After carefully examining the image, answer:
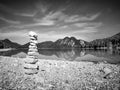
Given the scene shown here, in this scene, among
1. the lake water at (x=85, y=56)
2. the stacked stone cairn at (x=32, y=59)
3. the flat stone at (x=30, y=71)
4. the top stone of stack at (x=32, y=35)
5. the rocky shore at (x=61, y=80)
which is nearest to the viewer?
the rocky shore at (x=61, y=80)

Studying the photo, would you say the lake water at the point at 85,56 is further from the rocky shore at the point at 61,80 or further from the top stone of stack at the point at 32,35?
the top stone of stack at the point at 32,35

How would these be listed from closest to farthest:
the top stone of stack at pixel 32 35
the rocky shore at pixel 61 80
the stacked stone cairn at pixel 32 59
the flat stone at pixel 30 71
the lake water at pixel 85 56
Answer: the rocky shore at pixel 61 80 → the flat stone at pixel 30 71 → the stacked stone cairn at pixel 32 59 → the top stone of stack at pixel 32 35 → the lake water at pixel 85 56

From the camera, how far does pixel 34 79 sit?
10828mm

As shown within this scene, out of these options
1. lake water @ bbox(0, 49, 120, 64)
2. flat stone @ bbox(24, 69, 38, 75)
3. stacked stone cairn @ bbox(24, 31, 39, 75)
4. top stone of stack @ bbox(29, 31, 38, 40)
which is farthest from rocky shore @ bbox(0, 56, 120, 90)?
lake water @ bbox(0, 49, 120, 64)

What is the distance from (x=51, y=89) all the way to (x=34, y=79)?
11.8ft

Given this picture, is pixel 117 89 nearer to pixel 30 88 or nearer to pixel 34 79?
pixel 30 88

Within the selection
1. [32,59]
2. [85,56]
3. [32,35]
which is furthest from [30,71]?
[85,56]

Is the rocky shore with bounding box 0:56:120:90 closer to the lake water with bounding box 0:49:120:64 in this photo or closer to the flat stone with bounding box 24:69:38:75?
the flat stone with bounding box 24:69:38:75

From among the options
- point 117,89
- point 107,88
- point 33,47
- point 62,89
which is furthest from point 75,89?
point 33,47

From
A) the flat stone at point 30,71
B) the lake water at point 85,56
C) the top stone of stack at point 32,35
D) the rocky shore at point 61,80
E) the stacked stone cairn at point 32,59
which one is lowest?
the lake water at point 85,56

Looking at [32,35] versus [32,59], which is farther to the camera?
[32,35]

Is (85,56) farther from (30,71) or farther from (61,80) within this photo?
(30,71)

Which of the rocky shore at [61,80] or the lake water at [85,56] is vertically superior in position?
the rocky shore at [61,80]

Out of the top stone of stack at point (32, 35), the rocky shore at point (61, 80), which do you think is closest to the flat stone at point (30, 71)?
the rocky shore at point (61, 80)
